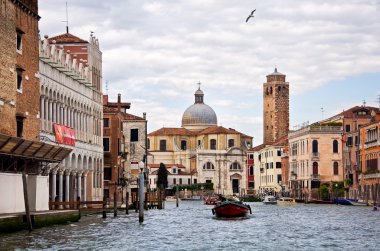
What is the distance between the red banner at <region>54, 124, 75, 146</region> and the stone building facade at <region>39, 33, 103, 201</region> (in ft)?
0.90

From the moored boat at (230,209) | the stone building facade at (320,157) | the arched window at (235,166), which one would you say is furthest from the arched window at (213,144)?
the moored boat at (230,209)

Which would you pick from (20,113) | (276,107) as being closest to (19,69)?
(20,113)

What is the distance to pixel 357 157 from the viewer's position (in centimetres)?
8894

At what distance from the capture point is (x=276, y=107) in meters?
154

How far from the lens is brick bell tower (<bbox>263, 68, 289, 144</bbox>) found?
504ft

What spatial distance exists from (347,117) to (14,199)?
2808 inches

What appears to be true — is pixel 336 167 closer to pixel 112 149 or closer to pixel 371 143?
pixel 371 143

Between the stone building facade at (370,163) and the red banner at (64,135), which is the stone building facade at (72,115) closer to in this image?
the red banner at (64,135)

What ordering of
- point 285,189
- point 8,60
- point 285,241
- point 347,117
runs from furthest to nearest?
point 285,189
point 347,117
point 8,60
point 285,241

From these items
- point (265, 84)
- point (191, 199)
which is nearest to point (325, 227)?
point (191, 199)

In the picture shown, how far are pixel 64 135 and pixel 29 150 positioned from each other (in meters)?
18.0

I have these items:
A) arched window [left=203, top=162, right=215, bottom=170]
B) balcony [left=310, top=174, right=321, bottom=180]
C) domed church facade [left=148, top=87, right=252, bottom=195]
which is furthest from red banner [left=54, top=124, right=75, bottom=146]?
arched window [left=203, top=162, right=215, bottom=170]

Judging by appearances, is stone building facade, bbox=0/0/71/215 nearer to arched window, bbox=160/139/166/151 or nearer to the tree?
the tree

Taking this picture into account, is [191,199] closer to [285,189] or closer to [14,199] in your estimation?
[285,189]
